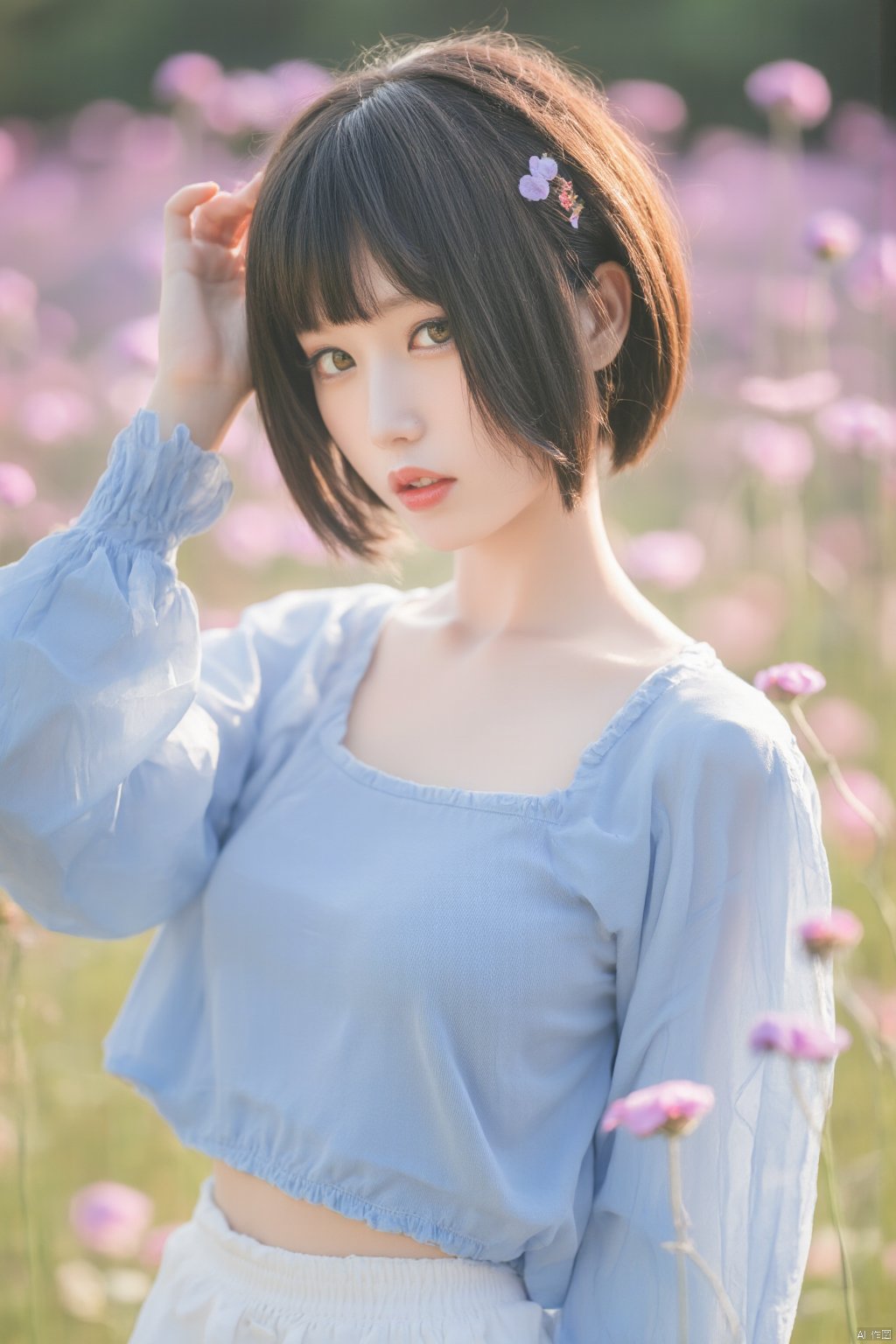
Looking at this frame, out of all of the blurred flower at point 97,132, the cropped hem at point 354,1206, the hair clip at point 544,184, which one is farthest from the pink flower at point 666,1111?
the blurred flower at point 97,132

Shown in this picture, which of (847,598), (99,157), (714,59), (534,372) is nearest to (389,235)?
(534,372)

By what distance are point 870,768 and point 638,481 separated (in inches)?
33.4

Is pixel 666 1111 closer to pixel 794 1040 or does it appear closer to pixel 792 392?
pixel 794 1040

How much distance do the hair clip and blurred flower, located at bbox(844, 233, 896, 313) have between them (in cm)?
73

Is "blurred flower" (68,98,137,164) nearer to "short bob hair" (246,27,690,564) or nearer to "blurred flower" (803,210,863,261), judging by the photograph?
"blurred flower" (803,210,863,261)

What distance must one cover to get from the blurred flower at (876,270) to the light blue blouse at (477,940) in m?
0.77

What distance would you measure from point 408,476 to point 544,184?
21 centimetres

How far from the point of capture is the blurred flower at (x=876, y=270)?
1.52 metres

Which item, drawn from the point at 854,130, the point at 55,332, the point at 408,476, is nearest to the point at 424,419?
the point at 408,476

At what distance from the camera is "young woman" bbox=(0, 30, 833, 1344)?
875 millimetres

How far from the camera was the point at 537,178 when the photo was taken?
2.95 feet

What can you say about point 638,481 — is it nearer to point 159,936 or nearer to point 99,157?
point 99,157

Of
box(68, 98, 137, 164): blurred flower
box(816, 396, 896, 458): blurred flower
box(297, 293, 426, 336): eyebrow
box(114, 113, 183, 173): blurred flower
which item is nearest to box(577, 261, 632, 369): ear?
box(297, 293, 426, 336): eyebrow

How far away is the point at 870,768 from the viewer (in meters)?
1.71
